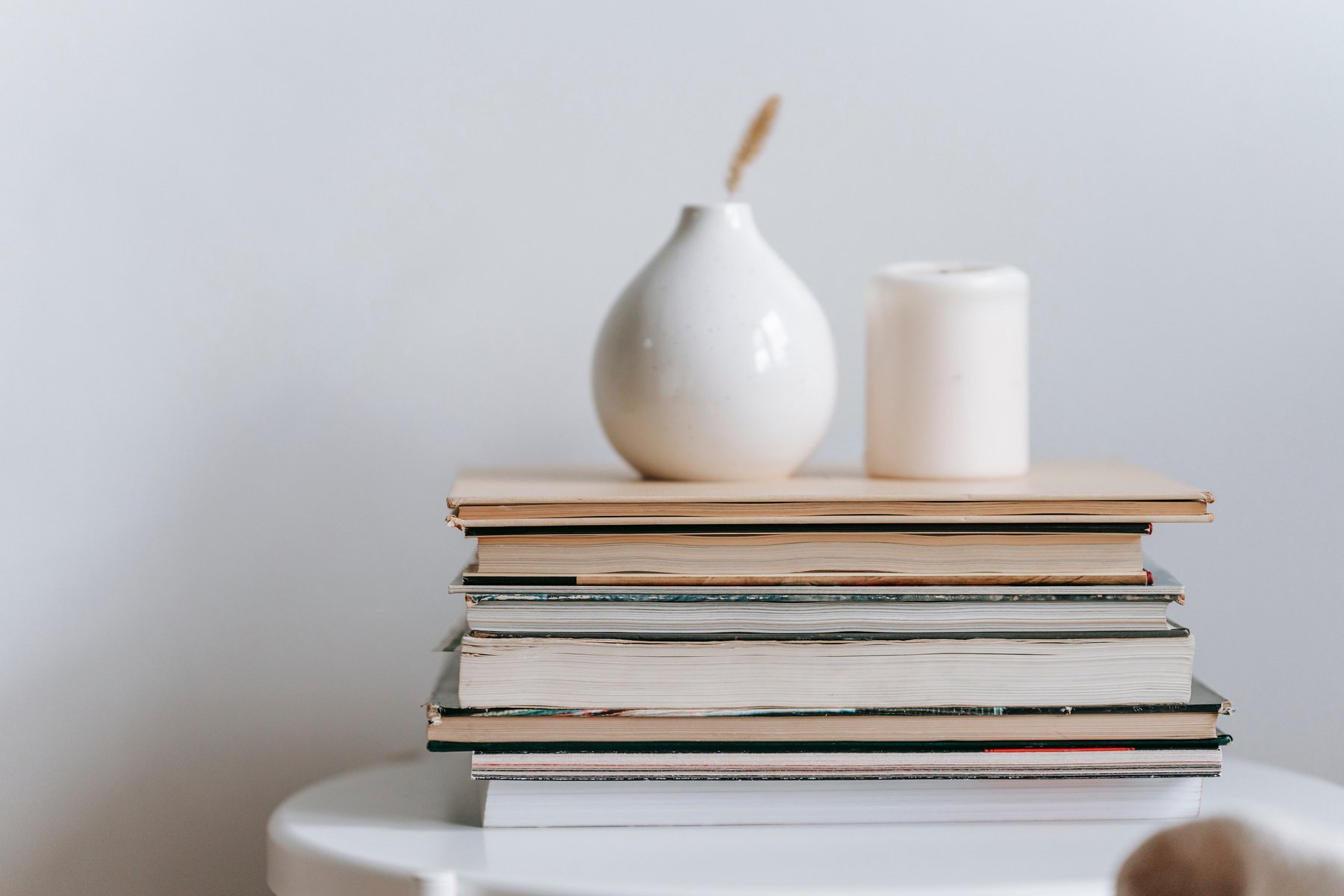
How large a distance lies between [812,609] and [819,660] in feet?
0.09

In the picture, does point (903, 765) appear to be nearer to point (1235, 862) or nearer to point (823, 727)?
point (823, 727)

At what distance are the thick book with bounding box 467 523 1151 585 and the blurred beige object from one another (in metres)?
0.36

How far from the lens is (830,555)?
65 centimetres

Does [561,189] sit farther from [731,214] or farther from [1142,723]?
[1142,723]

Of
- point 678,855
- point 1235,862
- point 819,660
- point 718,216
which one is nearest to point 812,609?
point 819,660

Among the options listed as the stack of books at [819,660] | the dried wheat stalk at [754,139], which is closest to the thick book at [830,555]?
the stack of books at [819,660]

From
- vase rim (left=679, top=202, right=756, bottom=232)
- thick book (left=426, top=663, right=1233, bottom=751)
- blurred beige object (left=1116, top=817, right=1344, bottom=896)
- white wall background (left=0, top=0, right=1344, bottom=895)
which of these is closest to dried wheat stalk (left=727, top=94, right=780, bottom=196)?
vase rim (left=679, top=202, right=756, bottom=232)

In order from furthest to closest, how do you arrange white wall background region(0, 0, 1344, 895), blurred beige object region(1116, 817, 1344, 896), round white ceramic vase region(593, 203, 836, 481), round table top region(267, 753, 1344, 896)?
white wall background region(0, 0, 1344, 895), round white ceramic vase region(593, 203, 836, 481), round table top region(267, 753, 1344, 896), blurred beige object region(1116, 817, 1344, 896)

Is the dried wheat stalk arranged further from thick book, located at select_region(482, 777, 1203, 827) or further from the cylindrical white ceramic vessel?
thick book, located at select_region(482, 777, 1203, 827)

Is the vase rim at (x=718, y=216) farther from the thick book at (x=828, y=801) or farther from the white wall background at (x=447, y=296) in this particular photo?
the thick book at (x=828, y=801)

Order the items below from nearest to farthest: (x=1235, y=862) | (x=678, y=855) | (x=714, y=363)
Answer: (x=1235, y=862) → (x=678, y=855) → (x=714, y=363)

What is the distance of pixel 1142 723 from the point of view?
0.65 m

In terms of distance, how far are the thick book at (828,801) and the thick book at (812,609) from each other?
8 centimetres

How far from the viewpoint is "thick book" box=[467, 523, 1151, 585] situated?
65 cm
